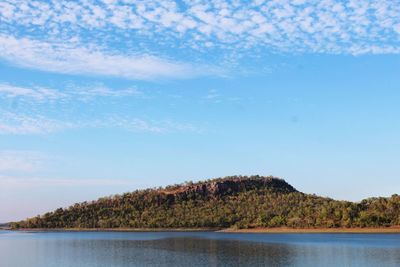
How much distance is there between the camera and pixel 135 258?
92.8m

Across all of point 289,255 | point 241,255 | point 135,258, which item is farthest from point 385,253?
point 135,258

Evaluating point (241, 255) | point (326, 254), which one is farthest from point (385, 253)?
point (241, 255)

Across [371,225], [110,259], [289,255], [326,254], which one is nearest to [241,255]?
[289,255]

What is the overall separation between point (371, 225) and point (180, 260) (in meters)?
118

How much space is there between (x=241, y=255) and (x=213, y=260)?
10192mm

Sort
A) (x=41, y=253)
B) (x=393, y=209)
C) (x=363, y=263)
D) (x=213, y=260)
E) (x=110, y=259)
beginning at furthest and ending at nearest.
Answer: (x=393, y=209)
(x=41, y=253)
(x=110, y=259)
(x=213, y=260)
(x=363, y=263)

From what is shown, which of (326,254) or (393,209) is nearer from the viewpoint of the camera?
(326,254)

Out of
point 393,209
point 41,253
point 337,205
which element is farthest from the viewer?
point 337,205

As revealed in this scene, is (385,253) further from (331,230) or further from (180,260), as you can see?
(331,230)

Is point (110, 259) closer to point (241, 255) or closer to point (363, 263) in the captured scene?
point (241, 255)

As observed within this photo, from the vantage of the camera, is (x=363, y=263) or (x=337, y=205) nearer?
(x=363, y=263)

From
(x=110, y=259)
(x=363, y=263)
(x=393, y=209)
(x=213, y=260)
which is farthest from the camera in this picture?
(x=393, y=209)

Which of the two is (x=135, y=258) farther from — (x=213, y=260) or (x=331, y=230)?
(x=331, y=230)

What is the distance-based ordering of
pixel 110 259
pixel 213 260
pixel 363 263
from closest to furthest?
1. pixel 363 263
2. pixel 213 260
3. pixel 110 259
